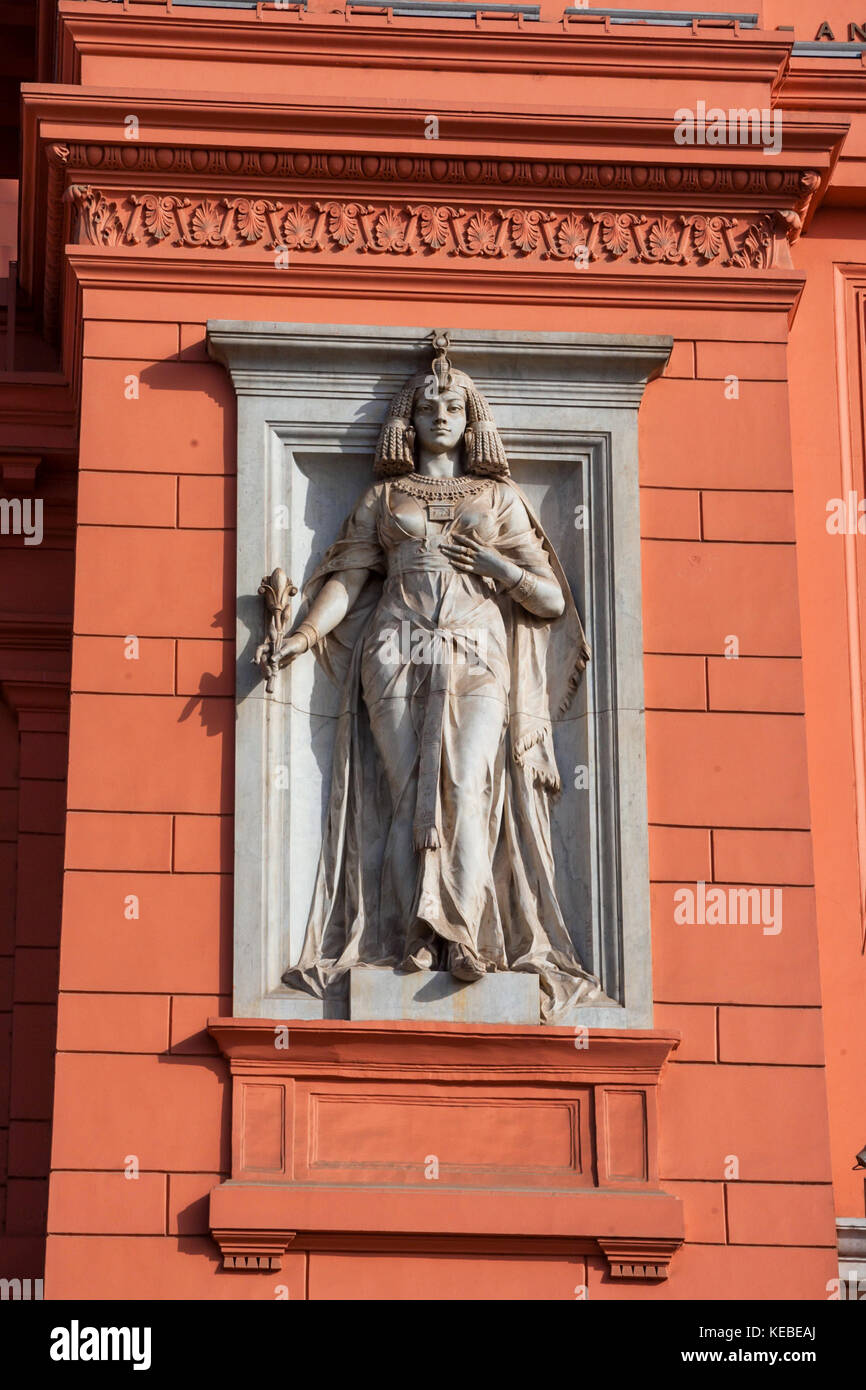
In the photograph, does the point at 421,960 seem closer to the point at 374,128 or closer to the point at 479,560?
the point at 479,560

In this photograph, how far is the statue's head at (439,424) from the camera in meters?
13.7

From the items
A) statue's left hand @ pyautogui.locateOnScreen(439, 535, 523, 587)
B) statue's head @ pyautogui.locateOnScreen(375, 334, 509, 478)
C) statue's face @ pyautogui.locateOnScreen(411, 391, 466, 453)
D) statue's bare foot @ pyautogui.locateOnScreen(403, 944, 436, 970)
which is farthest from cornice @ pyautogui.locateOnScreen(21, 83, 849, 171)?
statue's bare foot @ pyautogui.locateOnScreen(403, 944, 436, 970)

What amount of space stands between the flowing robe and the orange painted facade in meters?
0.51

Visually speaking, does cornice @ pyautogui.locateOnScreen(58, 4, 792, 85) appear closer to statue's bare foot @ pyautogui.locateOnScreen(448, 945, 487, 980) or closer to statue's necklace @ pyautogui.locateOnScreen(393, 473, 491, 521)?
statue's necklace @ pyautogui.locateOnScreen(393, 473, 491, 521)

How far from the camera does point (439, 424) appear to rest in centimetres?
1377

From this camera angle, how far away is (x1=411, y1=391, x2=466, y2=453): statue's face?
542 inches

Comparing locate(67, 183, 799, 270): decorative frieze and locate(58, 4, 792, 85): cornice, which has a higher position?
locate(58, 4, 792, 85): cornice

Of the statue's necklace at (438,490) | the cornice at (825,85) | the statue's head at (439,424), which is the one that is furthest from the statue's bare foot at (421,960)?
the cornice at (825,85)

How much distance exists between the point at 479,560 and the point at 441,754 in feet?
3.63

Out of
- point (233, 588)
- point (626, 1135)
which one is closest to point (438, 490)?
point (233, 588)

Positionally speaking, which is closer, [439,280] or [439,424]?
[439,424]

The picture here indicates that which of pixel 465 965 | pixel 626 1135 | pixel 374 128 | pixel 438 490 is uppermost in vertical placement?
pixel 374 128

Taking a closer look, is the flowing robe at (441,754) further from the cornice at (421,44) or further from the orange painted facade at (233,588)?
the cornice at (421,44)
